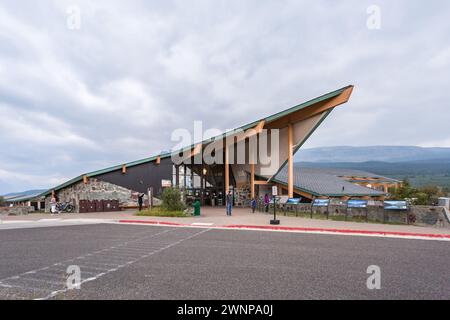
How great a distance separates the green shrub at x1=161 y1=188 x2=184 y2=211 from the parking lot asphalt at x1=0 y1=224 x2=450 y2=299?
8.39m

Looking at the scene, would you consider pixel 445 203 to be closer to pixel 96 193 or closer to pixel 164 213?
pixel 164 213

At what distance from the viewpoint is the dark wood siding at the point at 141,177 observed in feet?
81.8

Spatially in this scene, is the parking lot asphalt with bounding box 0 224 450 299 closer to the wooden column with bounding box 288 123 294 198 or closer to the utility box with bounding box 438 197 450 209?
the utility box with bounding box 438 197 450 209

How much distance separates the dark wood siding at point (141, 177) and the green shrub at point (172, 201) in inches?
259

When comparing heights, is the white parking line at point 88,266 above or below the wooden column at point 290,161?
below

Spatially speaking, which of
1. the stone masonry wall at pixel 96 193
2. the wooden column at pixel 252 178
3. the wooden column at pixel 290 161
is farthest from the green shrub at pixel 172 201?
the wooden column at pixel 290 161

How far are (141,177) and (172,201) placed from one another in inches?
289

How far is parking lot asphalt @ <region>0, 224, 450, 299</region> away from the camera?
498 cm

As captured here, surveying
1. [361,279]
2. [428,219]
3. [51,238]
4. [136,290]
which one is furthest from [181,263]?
[428,219]

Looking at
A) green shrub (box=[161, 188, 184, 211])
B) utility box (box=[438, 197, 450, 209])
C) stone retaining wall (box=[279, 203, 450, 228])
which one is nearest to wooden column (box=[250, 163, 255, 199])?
green shrub (box=[161, 188, 184, 211])

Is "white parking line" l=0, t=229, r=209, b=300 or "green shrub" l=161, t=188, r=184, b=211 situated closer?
"white parking line" l=0, t=229, r=209, b=300

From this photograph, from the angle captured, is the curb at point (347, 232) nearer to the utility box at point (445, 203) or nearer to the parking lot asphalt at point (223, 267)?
the parking lot asphalt at point (223, 267)

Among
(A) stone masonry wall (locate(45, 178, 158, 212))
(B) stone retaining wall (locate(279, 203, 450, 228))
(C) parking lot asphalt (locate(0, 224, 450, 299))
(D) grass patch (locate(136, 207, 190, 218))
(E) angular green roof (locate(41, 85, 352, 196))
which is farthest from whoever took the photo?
(A) stone masonry wall (locate(45, 178, 158, 212))
